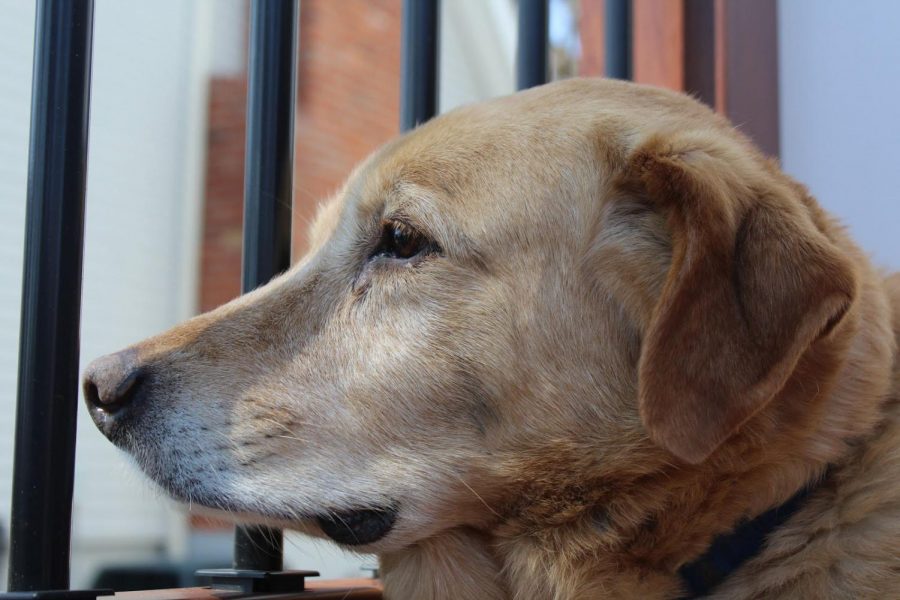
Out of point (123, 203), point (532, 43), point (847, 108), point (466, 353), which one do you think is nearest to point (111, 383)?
point (466, 353)

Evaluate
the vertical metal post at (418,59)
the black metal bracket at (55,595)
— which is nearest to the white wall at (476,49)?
the vertical metal post at (418,59)

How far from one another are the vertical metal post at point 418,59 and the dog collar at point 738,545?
122 cm

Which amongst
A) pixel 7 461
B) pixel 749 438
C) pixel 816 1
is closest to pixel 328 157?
pixel 7 461

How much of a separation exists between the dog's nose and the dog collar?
1.05 m

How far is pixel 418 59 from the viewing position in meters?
2.48

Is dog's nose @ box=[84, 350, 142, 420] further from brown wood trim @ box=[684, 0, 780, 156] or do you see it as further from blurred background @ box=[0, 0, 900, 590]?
blurred background @ box=[0, 0, 900, 590]

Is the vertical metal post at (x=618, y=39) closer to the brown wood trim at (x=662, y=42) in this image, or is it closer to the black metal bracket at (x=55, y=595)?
the brown wood trim at (x=662, y=42)

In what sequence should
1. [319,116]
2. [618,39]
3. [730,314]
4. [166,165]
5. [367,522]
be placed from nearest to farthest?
[730,314] < [367,522] < [618,39] < [166,165] < [319,116]

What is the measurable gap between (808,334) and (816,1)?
2233 mm

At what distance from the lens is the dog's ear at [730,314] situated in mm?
1621

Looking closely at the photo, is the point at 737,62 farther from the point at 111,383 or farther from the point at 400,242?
the point at 111,383

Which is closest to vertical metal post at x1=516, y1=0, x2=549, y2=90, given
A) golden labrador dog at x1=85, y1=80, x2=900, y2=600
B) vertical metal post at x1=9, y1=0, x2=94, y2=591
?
golden labrador dog at x1=85, y1=80, x2=900, y2=600

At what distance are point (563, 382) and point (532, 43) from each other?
1.27 metres

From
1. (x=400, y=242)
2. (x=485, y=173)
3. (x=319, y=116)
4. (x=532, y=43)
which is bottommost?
(x=400, y=242)
